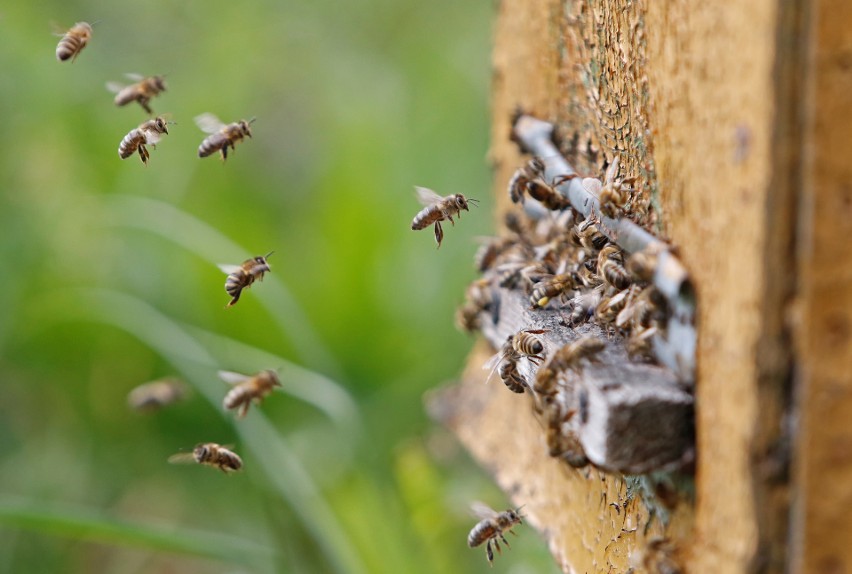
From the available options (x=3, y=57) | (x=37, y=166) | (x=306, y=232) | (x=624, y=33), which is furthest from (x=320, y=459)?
(x=624, y=33)

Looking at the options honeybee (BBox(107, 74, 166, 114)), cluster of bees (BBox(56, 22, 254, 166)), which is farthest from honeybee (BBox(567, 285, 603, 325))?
honeybee (BBox(107, 74, 166, 114))

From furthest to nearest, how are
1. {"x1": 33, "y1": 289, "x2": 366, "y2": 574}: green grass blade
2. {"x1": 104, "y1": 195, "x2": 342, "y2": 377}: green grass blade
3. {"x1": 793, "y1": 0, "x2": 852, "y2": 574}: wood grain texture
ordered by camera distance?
{"x1": 104, "y1": 195, "x2": 342, "y2": 377}: green grass blade < {"x1": 33, "y1": 289, "x2": 366, "y2": 574}: green grass blade < {"x1": 793, "y1": 0, "x2": 852, "y2": 574}: wood grain texture

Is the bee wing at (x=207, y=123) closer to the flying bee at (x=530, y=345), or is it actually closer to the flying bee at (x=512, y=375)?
the flying bee at (x=512, y=375)

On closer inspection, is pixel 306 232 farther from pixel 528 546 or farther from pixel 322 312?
pixel 528 546

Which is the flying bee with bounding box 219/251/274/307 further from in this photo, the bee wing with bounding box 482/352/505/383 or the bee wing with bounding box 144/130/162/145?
the bee wing with bounding box 482/352/505/383

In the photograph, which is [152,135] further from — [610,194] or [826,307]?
[826,307]
